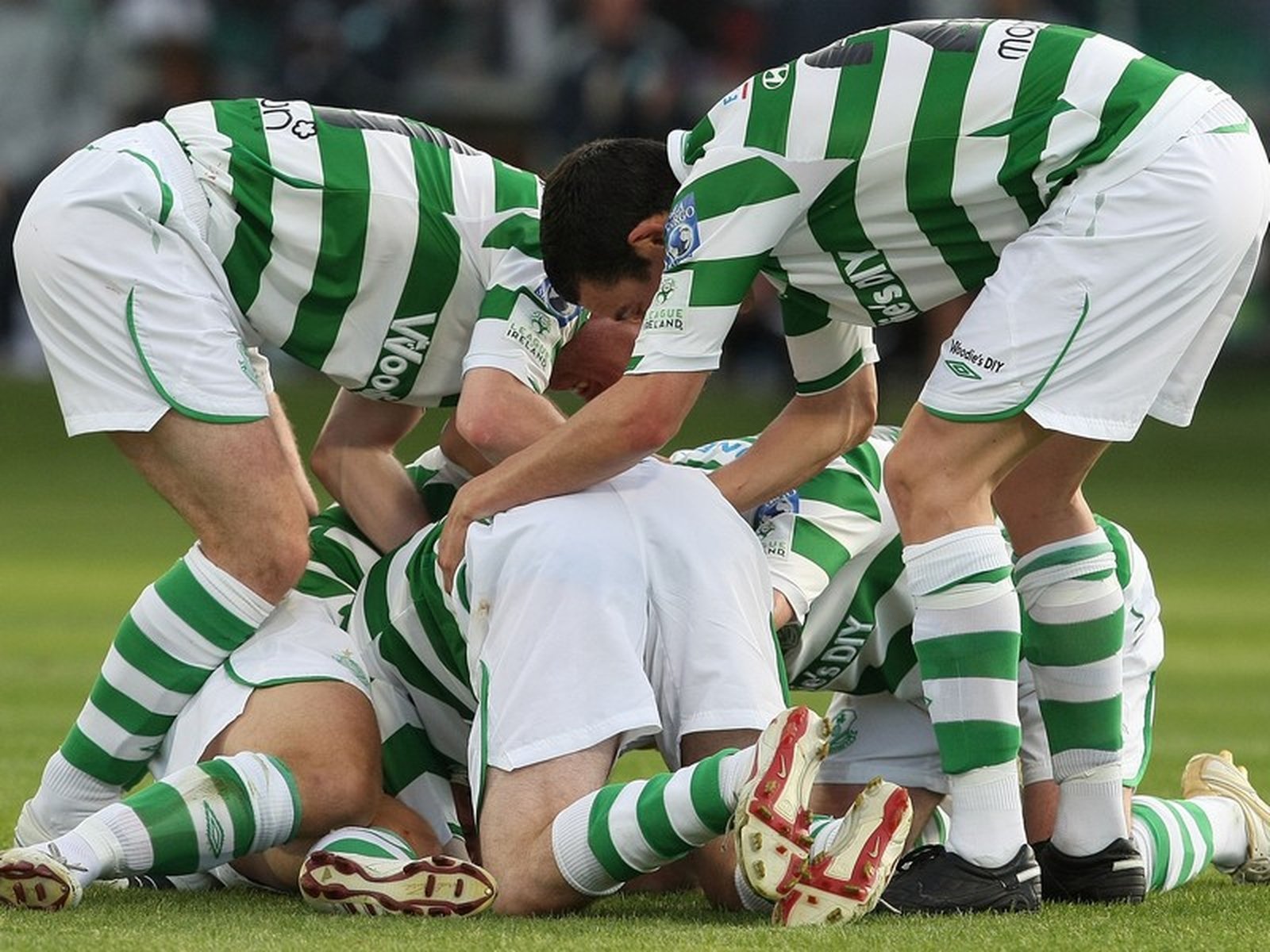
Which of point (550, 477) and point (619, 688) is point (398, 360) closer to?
point (550, 477)

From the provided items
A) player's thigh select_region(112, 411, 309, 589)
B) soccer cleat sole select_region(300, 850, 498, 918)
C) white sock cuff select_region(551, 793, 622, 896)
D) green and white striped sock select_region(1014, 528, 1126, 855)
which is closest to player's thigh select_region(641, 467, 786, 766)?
white sock cuff select_region(551, 793, 622, 896)

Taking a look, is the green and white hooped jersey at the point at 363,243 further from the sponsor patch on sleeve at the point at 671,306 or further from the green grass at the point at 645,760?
the green grass at the point at 645,760

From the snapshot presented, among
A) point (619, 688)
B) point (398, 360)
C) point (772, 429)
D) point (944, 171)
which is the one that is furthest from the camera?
point (398, 360)

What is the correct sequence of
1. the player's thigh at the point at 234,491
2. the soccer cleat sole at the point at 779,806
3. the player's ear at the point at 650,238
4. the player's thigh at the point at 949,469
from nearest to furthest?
the soccer cleat sole at the point at 779,806, the player's thigh at the point at 949,469, the player's ear at the point at 650,238, the player's thigh at the point at 234,491

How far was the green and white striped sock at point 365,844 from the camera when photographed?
3.75m

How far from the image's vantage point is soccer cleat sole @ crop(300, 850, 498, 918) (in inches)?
141

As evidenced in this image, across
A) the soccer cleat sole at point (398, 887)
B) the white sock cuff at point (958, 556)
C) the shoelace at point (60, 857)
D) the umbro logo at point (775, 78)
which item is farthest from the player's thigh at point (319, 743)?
the umbro logo at point (775, 78)

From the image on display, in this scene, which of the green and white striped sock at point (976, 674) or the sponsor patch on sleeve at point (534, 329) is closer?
the green and white striped sock at point (976, 674)

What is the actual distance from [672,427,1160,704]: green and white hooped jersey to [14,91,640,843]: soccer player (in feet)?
1.82

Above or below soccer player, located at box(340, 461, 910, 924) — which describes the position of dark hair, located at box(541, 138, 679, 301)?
above

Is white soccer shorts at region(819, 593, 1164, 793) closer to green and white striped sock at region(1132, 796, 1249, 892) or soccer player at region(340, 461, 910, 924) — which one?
green and white striped sock at region(1132, 796, 1249, 892)

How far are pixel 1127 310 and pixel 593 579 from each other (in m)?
1.00

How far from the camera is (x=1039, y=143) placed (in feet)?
12.7

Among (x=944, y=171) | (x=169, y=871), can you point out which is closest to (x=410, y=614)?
(x=169, y=871)
